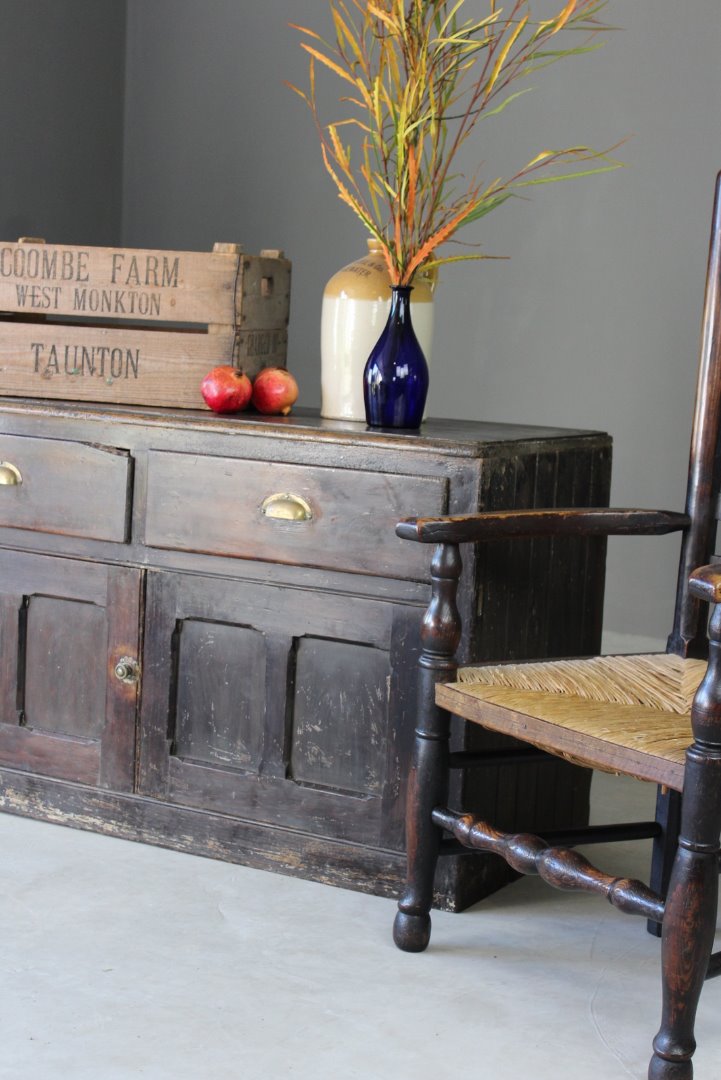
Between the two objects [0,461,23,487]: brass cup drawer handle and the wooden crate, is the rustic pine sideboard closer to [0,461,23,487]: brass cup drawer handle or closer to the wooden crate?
[0,461,23,487]: brass cup drawer handle

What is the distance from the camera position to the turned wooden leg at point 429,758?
1.92 m

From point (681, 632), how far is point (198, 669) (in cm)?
82

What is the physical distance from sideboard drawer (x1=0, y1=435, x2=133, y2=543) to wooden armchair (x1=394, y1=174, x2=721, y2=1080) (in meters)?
0.67

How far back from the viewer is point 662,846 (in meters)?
2.09

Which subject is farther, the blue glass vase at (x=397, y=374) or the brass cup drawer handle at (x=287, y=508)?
the blue glass vase at (x=397, y=374)

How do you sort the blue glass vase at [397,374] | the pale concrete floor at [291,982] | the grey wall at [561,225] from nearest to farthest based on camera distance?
1. the pale concrete floor at [291,982]
2. the blue glass vase at [397,374]
3. the grey wall at [561,225]

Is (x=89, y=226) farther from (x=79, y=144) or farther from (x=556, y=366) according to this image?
(x=556, y=366)

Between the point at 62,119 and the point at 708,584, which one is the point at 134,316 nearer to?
the point at 708,584

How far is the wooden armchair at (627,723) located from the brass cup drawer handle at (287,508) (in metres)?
0.33

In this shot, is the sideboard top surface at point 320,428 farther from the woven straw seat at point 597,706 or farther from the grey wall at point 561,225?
the grey wall at point 561,225

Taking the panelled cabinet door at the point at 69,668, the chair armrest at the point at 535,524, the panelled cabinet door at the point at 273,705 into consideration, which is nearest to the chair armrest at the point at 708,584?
the chair armrest at the point at 535,524

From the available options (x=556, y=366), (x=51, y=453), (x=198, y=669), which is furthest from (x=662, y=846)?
(x=556, y=366)

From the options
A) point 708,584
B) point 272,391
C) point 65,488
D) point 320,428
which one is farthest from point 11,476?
point 708,584

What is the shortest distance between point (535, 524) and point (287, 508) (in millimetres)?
438
